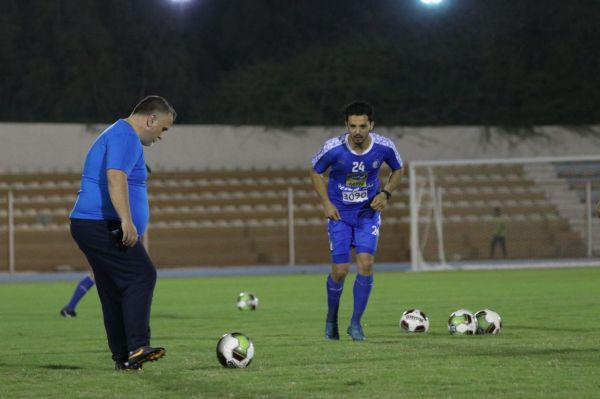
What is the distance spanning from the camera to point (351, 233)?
11.1 metres

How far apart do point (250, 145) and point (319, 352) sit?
2758 cm

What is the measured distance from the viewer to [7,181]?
3381cm

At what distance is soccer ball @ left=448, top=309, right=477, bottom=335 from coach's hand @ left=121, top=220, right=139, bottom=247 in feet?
13.1

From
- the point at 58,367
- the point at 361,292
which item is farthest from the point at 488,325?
the point at 58,367

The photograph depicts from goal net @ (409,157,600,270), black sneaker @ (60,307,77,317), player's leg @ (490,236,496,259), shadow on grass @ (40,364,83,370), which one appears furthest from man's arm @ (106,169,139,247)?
player's leg @ (490,236,496,259)

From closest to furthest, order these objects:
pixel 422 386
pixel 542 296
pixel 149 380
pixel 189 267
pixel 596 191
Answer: pixel 422 386 → pixel 149 380 → pixel 542 296 → pixel 596 191 → pixel 189 267

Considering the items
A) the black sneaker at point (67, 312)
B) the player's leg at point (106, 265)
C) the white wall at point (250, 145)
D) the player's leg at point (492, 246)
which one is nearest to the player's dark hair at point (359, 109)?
the player's leg at point (106, 265)

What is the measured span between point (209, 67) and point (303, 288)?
19389 mm

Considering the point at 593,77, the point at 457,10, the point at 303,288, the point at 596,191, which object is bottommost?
the point at 303,288

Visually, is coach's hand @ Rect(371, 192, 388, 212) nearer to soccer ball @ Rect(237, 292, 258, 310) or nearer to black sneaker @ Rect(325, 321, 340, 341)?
black sneaker @ Rect(325, 321, 340, 341)

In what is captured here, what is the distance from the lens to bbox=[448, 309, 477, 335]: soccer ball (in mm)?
10992

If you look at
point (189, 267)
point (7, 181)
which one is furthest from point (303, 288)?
point (7, 181)

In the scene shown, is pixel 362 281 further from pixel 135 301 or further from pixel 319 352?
pixel 135 301

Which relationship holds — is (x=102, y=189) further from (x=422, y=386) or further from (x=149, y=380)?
(x=422, y=386)
